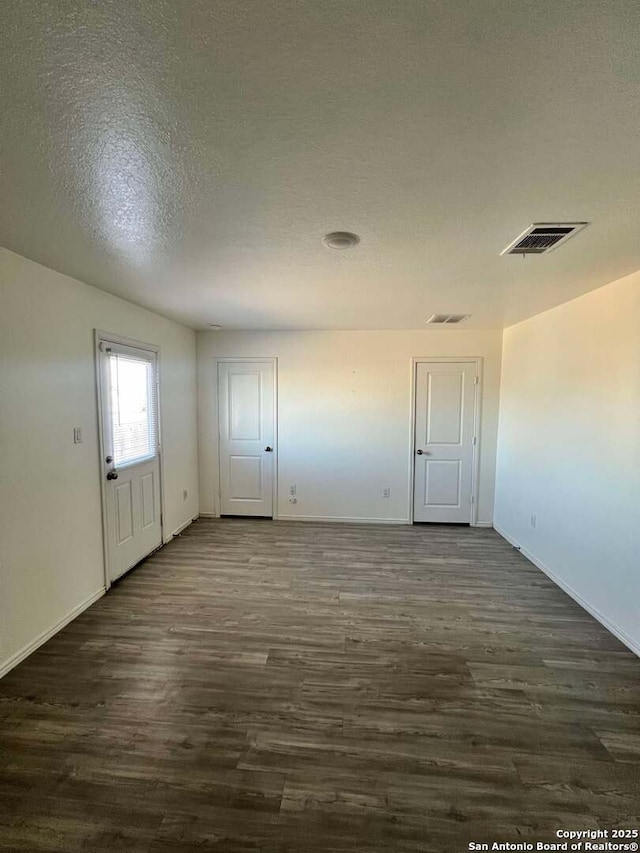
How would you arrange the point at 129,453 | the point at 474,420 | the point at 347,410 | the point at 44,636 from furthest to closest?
1. the point at 347,410
2. the point at 474,420
3. the point at 129,453
4. the point at 44,636

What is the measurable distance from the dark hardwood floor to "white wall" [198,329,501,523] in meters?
1.75

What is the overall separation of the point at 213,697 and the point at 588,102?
291cm

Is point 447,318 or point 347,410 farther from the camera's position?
point 347,410

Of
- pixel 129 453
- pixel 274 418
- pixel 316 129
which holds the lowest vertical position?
pixel 129 453

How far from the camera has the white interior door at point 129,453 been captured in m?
3.13

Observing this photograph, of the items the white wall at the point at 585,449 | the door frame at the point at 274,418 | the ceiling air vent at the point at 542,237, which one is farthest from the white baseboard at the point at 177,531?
the ceiling air vent at the point at 542,237

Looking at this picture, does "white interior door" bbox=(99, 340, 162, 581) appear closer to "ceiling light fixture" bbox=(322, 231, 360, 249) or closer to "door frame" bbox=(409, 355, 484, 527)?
"ceiling light fixture" bbox=(322, 231, 360, 249)

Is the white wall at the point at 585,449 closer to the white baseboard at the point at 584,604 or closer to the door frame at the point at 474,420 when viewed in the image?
the white baseboard at the point at 584,604

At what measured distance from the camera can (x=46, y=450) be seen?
247cm

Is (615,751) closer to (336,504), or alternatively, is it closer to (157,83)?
(157,83)

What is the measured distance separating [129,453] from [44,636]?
152 centimetres

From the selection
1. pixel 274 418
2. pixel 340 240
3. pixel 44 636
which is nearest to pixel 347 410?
pixel 274 418

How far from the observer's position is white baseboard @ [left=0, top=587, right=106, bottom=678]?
2203mm

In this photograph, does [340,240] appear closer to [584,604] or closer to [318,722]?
[318,722]
